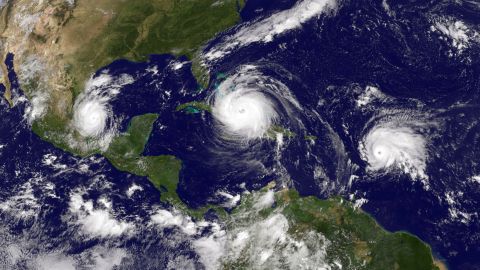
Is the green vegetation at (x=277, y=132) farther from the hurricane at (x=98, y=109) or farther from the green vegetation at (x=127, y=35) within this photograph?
the hurricane at (x=98, y=109)

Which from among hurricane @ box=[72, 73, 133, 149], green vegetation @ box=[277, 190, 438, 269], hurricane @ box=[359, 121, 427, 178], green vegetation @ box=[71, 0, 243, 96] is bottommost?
green vegetation @ box=[277, 190, 438, 269]

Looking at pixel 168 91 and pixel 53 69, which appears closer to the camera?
pixel 168 91

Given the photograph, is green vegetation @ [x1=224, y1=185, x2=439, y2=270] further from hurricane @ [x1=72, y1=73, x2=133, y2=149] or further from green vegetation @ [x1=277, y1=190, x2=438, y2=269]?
hurricane @ [x1=72, y1=73, x2=133, y2=149]

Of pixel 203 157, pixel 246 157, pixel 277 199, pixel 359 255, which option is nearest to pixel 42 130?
pixel 203 157

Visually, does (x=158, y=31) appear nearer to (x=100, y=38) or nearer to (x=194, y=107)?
(x=100, y=38)

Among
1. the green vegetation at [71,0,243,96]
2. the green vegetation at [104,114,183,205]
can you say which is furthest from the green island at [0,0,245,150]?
the green vegetation at [104,114,183,205]

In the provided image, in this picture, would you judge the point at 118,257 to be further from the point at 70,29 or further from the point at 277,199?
the point at 70,29
